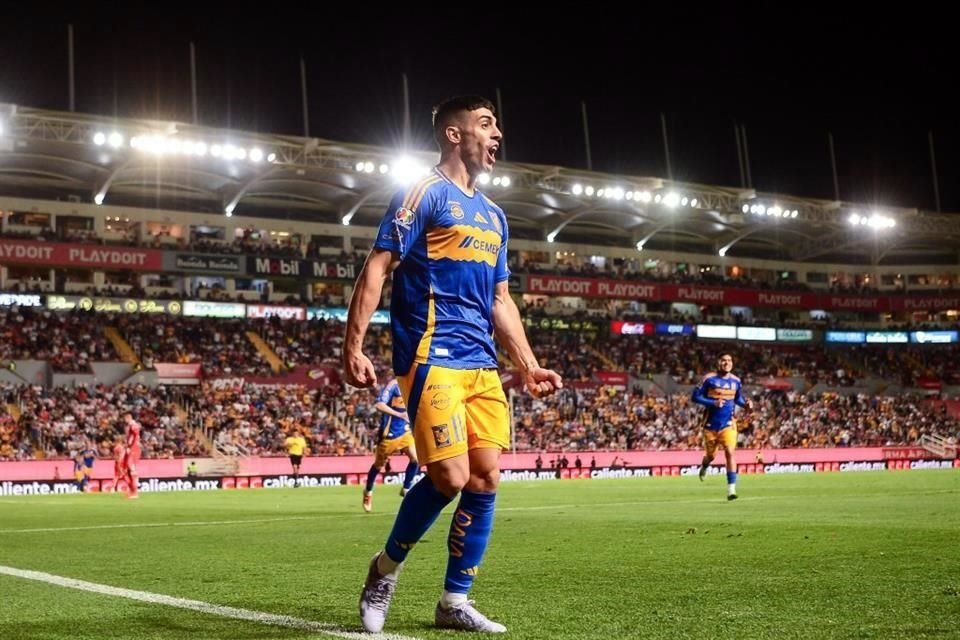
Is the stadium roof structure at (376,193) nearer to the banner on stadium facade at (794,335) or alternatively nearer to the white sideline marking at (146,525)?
the banner on stadium facade at (794,335)

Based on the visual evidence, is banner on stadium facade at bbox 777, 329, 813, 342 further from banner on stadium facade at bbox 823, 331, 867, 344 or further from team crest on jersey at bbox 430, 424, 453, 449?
team crest on jersey at bbox 430, 424, 453, 449

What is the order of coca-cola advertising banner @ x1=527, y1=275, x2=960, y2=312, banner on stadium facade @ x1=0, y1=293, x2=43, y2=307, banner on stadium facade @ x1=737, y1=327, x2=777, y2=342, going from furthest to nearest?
banner on stadium facade @ x1=737, y1=327, x2=777, y2=342
coca-cola advertising banner @ x1=527, y1=275, x2=960, y2=312
banner on stadium facade @ x1=0, y1=293, x2=43, y2=307

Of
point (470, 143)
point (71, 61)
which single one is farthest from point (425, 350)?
point (71, 61)

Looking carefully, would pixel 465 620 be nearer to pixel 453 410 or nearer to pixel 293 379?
pixel 453 410

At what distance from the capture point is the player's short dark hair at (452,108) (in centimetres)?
595

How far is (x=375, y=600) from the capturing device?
5379 mm

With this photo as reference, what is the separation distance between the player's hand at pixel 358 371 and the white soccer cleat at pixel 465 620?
3.82ft

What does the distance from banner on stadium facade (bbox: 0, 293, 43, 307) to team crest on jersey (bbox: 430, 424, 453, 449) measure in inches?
1885

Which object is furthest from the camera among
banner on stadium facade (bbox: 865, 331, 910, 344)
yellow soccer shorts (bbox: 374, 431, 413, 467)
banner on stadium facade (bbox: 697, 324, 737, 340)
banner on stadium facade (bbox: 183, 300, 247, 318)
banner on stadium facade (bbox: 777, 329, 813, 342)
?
banner on stadium facade (bbox: 865, 331, 910, 344)

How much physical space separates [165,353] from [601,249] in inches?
1214

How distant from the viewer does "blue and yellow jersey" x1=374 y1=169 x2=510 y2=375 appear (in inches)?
219

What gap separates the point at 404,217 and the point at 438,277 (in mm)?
362

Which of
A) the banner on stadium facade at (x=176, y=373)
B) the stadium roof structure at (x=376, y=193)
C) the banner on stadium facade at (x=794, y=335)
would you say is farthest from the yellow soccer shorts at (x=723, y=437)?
the banner on stadium facade at (x=794, y=335)

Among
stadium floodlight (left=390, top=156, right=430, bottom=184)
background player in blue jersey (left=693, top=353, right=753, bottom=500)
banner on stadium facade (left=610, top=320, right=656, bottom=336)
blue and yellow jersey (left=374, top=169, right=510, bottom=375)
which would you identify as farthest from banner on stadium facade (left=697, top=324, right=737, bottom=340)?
blue and yellow jersey (left=374, top=169, right=510, bottom=375)
